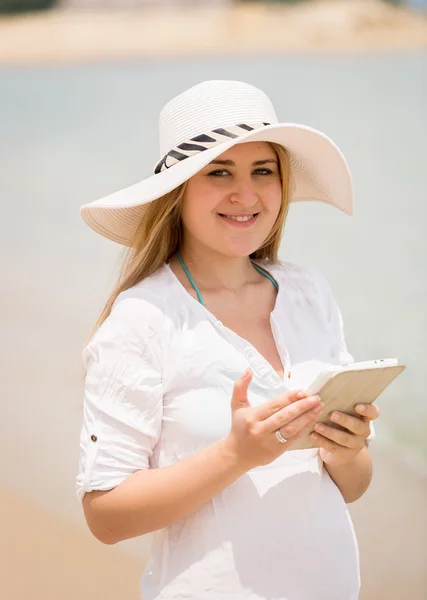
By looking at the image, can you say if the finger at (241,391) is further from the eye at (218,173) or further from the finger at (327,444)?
the eye at (218,173)

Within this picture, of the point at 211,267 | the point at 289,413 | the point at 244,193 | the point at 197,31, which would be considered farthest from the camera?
the point at 197,31

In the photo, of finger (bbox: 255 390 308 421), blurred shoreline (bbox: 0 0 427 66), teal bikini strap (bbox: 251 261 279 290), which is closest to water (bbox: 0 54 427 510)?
blurred shoreline (bbox: 0 0 427 66)

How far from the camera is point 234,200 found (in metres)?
1.52

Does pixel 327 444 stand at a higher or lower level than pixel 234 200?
lower

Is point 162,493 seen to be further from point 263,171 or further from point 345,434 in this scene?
point 263,171

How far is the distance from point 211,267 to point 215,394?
0.93ft

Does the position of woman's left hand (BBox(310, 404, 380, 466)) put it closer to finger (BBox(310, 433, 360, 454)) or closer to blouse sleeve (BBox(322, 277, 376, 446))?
finger (BBox(310, 433, 360, 454))

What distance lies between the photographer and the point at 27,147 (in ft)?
22.5

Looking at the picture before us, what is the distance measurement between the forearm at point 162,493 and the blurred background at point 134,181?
1.60 meters

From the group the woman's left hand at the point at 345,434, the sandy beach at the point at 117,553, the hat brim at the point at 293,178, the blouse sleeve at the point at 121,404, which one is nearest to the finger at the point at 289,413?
the woman's left hand at the point at 345,434

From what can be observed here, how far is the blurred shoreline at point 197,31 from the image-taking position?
28.3ft

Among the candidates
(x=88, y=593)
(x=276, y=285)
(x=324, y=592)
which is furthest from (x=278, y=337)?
(x=88, y=593)

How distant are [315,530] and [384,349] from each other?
2.91 m

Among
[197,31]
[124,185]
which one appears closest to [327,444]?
[124,185]
